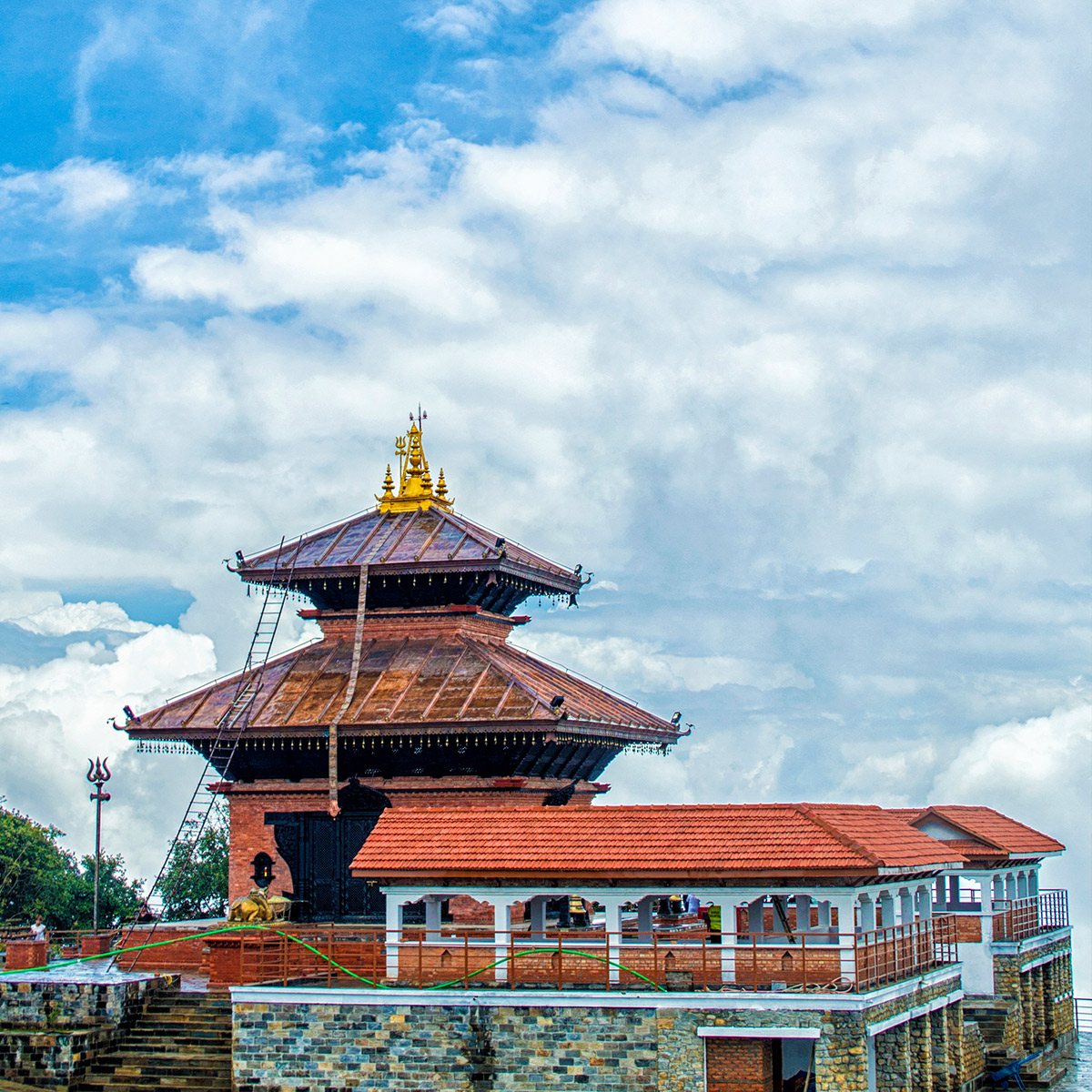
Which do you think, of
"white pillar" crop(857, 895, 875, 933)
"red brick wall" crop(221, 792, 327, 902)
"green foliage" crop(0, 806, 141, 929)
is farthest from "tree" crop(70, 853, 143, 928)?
"white pillar" crop(857, 895, 875, 933)

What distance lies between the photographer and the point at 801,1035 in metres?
25.0

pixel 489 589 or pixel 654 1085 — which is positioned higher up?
pixel 489 589

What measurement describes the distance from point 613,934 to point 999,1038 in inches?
534

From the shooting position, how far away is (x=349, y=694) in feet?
118

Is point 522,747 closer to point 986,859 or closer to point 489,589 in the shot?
point 489,589

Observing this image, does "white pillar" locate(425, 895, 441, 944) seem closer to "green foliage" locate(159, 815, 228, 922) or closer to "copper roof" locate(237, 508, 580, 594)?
"copper roof" locate(237, 508, 580, 594)

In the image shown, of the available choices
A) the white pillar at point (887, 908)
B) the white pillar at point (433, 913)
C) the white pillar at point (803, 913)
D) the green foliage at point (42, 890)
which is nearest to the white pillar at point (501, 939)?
the white pillar at point (433, 913)

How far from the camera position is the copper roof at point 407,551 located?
37.2 m

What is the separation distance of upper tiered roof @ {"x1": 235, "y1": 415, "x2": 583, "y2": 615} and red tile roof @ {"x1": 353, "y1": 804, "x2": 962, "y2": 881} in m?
8.93

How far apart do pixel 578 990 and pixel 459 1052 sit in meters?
2.19

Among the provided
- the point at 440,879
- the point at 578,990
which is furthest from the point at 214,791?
the point at 578,990

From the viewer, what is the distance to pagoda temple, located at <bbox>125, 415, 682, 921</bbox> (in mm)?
34688

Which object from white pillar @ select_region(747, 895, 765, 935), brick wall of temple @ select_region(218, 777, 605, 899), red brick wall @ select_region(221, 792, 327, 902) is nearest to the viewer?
white pillar @ select_region(747, 895, 765, 935)

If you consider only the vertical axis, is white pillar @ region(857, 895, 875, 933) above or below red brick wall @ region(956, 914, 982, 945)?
above
